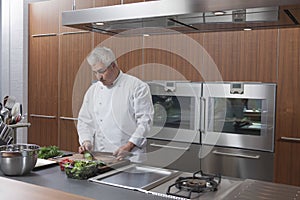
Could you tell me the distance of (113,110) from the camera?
2.57m

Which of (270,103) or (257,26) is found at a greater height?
(257,26)

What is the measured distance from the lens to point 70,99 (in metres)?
3.95

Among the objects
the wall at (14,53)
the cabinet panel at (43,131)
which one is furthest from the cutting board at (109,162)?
the wall at (14,53)

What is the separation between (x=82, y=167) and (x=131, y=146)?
2.14 ft

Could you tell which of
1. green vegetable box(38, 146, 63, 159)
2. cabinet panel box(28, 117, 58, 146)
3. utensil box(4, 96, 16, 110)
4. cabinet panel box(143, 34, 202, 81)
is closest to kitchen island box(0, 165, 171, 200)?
green vegetable box(38, 146, 63, 159)

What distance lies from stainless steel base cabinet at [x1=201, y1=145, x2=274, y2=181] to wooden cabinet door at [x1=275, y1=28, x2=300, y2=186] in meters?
0.08

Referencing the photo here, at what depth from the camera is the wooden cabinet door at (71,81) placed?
12.7 ft

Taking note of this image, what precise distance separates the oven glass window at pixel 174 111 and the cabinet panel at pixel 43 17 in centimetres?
163

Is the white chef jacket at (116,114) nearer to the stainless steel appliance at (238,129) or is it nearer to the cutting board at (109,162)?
the cutting board at (109,162)

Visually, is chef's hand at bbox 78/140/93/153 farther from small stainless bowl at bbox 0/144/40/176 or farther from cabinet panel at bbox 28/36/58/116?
cabinet panel at bbox 28/36/58/116

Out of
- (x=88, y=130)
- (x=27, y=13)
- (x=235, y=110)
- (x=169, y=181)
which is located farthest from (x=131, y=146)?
(x=27, y=13)

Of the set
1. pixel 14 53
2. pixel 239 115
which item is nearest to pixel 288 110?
pixel 239 115

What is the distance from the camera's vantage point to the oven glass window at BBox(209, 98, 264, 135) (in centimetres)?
283

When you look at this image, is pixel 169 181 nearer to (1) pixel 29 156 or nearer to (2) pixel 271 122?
(1) pixel 29 156
